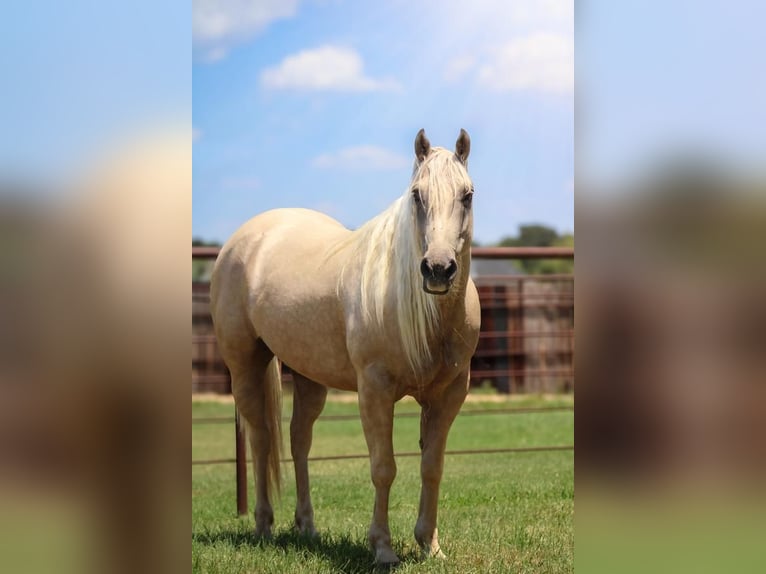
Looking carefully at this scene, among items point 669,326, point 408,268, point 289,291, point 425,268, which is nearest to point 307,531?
point 289,291

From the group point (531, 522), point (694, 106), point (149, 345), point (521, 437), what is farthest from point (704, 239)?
point (521, 437)

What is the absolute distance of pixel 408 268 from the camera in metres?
3.05

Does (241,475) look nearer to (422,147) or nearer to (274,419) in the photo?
(274,419)

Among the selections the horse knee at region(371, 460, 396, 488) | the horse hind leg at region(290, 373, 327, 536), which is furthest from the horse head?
the horse hind leg at region(290, 373, 327, 536)

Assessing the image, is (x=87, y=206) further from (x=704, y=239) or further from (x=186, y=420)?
(x=704, y=239)

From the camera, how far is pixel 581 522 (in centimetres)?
106

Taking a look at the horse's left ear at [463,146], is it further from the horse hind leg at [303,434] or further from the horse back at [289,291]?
the horse hind leg at [303,434]

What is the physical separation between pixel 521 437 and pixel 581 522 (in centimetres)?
718

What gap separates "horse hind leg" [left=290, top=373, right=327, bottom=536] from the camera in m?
3.93

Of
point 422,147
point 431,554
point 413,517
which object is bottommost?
point 413,517

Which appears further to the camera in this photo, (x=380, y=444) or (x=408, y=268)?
(x=380, y=444)

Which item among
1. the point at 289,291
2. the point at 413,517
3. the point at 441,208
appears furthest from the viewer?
the point at 413,517

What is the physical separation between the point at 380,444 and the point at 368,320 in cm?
52

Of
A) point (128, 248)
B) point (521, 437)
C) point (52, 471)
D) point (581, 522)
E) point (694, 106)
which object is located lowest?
point (521, 437)
